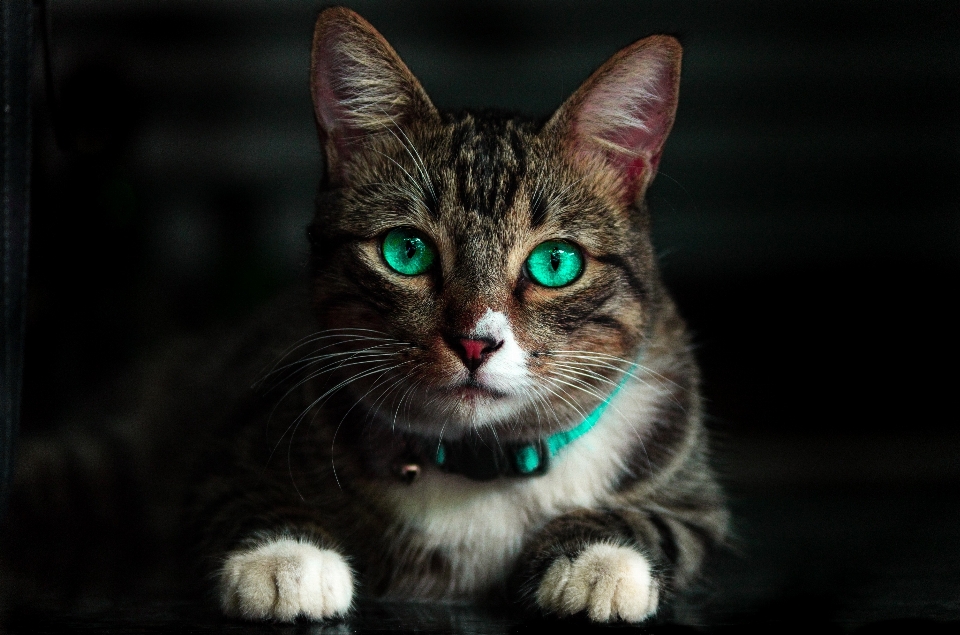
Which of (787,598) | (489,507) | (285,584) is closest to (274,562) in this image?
(285,584)

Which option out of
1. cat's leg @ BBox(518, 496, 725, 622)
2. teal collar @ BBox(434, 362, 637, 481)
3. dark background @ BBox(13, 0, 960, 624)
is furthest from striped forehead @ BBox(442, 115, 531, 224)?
dark background @ BBox(13, 0, 960, 624)

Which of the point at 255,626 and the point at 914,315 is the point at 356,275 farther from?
the point at 914,315

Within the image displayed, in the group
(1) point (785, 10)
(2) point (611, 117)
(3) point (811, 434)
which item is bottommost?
(3) point (811, 434)

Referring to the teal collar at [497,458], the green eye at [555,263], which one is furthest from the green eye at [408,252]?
the teal collar at [497,458]

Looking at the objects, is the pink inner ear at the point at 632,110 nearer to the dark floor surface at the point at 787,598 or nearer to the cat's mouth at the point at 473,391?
the cat's mouth at the point at 473,391

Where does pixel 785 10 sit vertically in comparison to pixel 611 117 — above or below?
above

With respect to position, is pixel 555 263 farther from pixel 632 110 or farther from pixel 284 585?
pixel 284 585

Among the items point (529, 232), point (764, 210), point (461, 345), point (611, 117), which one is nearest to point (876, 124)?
point (764, 210)
